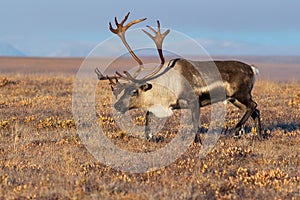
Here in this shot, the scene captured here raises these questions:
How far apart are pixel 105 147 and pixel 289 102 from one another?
22.8 feet

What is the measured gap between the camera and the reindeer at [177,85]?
8.95m

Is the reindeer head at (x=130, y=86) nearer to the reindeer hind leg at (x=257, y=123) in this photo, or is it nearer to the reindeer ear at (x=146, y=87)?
the reindeer ear at (x=146, y=87)

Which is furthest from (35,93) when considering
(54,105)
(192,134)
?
(192,134)

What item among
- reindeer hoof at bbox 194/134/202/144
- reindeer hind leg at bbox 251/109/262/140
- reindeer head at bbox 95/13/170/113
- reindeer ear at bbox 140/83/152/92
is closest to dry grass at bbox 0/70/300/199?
reindeer hind leg at bbox 251/109/262/140

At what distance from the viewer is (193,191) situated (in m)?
5.82

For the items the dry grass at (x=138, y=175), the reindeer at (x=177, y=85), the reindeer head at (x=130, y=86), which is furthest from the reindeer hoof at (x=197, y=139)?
the reindeer head at (x=130, y=86)

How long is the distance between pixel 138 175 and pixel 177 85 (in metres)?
2.81

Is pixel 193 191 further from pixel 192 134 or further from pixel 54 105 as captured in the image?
pixel 54 105

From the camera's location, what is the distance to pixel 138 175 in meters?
6.57

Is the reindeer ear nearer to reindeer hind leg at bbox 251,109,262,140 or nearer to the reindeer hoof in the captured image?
the reindeer hoof

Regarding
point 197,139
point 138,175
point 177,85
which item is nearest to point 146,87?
point 177,85

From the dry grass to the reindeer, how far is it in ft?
2.16

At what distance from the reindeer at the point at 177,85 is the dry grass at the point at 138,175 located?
2.16 ft

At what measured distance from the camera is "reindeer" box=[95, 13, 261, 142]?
29.4 ft
